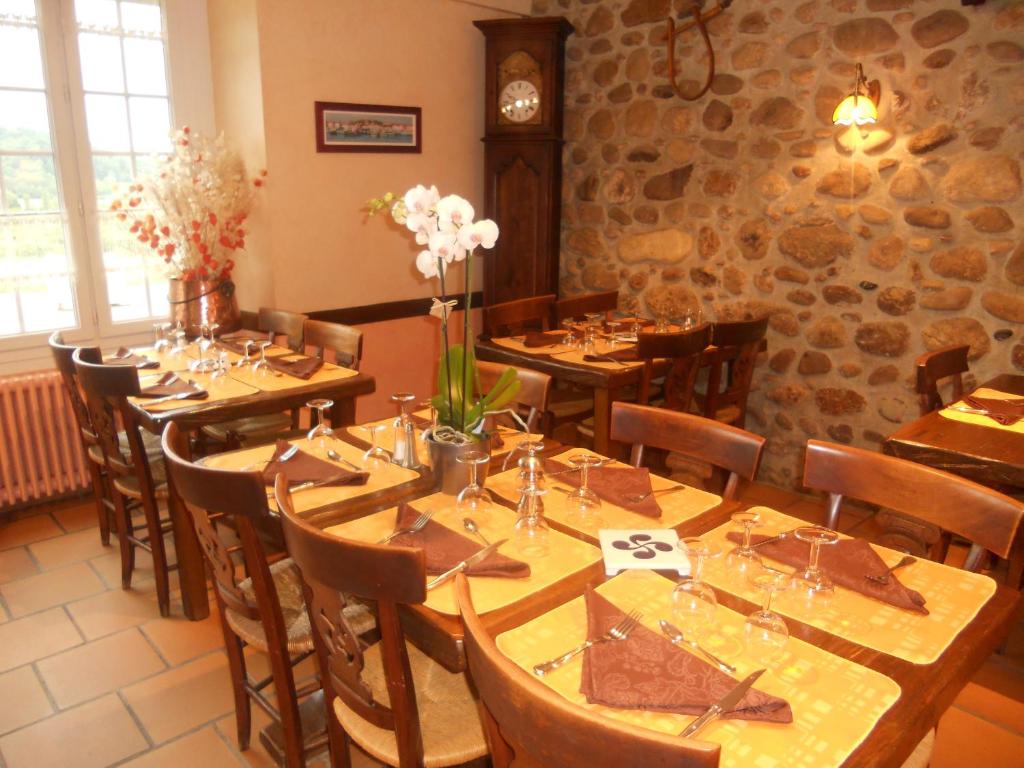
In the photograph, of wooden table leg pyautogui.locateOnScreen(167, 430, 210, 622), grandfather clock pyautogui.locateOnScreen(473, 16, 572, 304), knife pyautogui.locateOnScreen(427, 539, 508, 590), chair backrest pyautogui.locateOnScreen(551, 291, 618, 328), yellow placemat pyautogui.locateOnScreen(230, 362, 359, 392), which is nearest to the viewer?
knife pyautogui.locateOnScreen(427, 539, 508, 590)

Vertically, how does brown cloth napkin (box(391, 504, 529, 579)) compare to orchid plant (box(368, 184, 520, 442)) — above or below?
below

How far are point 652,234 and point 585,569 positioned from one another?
3.31 m

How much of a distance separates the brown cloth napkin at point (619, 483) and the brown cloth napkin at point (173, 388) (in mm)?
1422

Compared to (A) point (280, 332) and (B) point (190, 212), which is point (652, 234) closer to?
(A) point (280, 332)

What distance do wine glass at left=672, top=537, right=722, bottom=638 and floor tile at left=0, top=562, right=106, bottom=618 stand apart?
2.59 metres

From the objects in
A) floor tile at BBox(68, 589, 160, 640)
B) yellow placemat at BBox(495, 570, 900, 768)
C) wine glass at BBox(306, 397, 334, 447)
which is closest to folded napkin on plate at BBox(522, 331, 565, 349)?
wine glass at BBox(306, 397, 334, 447)

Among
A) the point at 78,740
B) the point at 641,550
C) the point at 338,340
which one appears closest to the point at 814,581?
the point at 641,550

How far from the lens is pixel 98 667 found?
2623mm

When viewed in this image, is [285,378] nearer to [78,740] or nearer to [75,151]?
[78,740]

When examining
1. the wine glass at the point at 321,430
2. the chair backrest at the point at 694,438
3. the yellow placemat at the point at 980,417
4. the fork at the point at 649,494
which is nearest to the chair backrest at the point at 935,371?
the yellow placemat at the point at 980,417

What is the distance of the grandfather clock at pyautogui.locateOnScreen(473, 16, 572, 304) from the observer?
4.63 meters

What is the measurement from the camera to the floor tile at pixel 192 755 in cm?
220

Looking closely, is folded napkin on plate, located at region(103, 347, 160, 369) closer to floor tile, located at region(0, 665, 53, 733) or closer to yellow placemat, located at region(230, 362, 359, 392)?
yellow placemat, located at region(230, 362, 359, 392)

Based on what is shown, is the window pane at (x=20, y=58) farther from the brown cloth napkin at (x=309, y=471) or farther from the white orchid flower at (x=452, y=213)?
the white orchid flower at (x=452, y=213)
